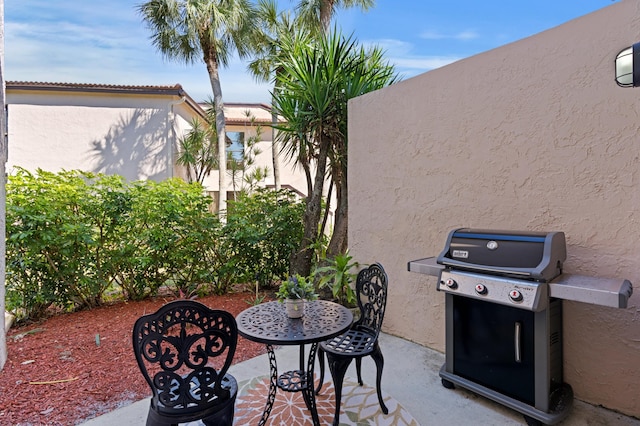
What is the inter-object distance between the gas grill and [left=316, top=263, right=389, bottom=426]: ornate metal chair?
55cm

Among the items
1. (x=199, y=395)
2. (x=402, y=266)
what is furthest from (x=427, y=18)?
(x=199, y=395)

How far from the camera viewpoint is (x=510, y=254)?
2621 millimetres

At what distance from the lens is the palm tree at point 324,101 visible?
5.05 meters

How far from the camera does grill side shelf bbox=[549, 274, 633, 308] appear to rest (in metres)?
2.12

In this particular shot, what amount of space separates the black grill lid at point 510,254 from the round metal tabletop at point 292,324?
3.47ft

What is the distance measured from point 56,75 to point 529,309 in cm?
1426

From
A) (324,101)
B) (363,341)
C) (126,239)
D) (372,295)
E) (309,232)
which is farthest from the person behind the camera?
(309,232)

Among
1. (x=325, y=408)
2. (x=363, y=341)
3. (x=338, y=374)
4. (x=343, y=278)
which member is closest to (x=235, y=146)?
(x=343, y=278)

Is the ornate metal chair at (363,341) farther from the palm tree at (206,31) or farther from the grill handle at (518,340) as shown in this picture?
the palm tree at (206,31)

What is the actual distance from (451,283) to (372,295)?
665mm

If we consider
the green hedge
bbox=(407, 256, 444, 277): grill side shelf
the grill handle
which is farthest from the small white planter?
the green hedge

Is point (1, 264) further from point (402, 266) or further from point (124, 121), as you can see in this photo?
point (124, 121)

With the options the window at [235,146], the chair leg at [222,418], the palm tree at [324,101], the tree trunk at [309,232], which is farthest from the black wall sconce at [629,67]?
the window at [235,146]

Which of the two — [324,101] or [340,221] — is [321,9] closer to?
[324,101]
